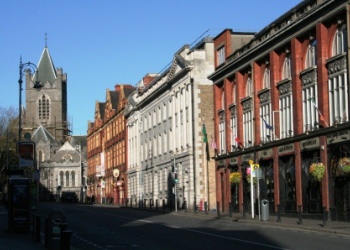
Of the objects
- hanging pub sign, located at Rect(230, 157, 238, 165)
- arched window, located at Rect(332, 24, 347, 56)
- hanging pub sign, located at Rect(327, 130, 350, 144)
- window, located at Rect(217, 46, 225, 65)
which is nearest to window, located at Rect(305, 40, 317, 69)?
arched window, located at Rect(332, 24, 347, 56)

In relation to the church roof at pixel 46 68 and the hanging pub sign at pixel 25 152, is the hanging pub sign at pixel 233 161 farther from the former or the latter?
the church roof at pixel 46 68

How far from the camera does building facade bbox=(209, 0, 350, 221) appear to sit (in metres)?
37.0

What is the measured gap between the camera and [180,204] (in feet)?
216

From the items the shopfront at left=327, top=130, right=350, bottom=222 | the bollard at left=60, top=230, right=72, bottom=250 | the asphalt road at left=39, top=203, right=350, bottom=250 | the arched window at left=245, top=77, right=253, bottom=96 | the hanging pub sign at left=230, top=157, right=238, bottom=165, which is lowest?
the asphalt road at left=39, top=203, right=350, bottom=250

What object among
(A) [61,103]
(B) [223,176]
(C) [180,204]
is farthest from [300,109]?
(A) [61,103]

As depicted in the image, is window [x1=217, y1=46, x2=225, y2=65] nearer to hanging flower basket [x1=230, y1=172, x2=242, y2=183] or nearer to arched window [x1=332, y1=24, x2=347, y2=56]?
hanging flower basket [x1=230, y1=172, x2=242, y2=183]

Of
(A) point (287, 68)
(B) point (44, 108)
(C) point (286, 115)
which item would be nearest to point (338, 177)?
(C) point (286, 115)

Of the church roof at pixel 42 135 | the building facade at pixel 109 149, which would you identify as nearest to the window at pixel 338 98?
the building facade at pixel 109 149

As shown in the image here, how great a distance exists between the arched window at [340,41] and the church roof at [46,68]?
15189 centimetres

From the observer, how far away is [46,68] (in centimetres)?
18625

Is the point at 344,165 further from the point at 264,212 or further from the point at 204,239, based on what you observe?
the point at 204,239

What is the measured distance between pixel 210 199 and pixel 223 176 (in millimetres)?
4700

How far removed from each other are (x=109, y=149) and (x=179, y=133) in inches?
1719

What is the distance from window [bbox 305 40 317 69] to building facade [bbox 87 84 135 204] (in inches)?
2197
